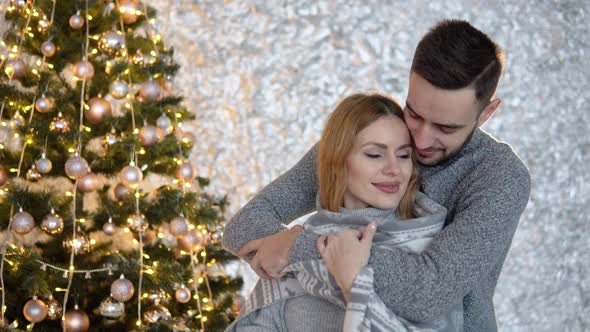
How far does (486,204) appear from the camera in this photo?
1.62 metres

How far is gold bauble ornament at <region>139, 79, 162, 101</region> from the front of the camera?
2.67 metres

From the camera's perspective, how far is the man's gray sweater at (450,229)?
153 centimetres

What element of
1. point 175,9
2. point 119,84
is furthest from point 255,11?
point 119,84

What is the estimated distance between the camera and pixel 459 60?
1.73m

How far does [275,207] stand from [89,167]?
0.96 meters

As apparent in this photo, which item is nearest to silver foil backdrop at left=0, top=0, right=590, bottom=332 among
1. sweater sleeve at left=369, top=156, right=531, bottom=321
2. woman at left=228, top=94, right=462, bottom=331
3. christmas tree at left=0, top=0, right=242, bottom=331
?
christmas tree at left=0, top=0, right=242, bottom=331

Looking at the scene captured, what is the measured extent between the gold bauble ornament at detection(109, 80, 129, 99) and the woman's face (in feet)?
3.51

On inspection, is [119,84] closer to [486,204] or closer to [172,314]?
[172,314]

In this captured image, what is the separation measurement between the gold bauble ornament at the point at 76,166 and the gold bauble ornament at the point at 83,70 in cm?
26

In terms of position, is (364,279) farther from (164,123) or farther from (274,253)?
(164,123)

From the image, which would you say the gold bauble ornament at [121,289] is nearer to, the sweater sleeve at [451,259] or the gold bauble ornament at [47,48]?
the gold bauble ornament at [47,48]

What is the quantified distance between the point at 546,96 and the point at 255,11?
144 cm

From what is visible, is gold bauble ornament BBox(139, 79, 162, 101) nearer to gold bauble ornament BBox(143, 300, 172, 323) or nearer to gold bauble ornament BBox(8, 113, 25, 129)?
gold bauble ornament BBox(8, 113, 25, 129)

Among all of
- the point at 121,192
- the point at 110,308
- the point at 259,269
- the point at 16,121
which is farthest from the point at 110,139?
the point at 259,269
